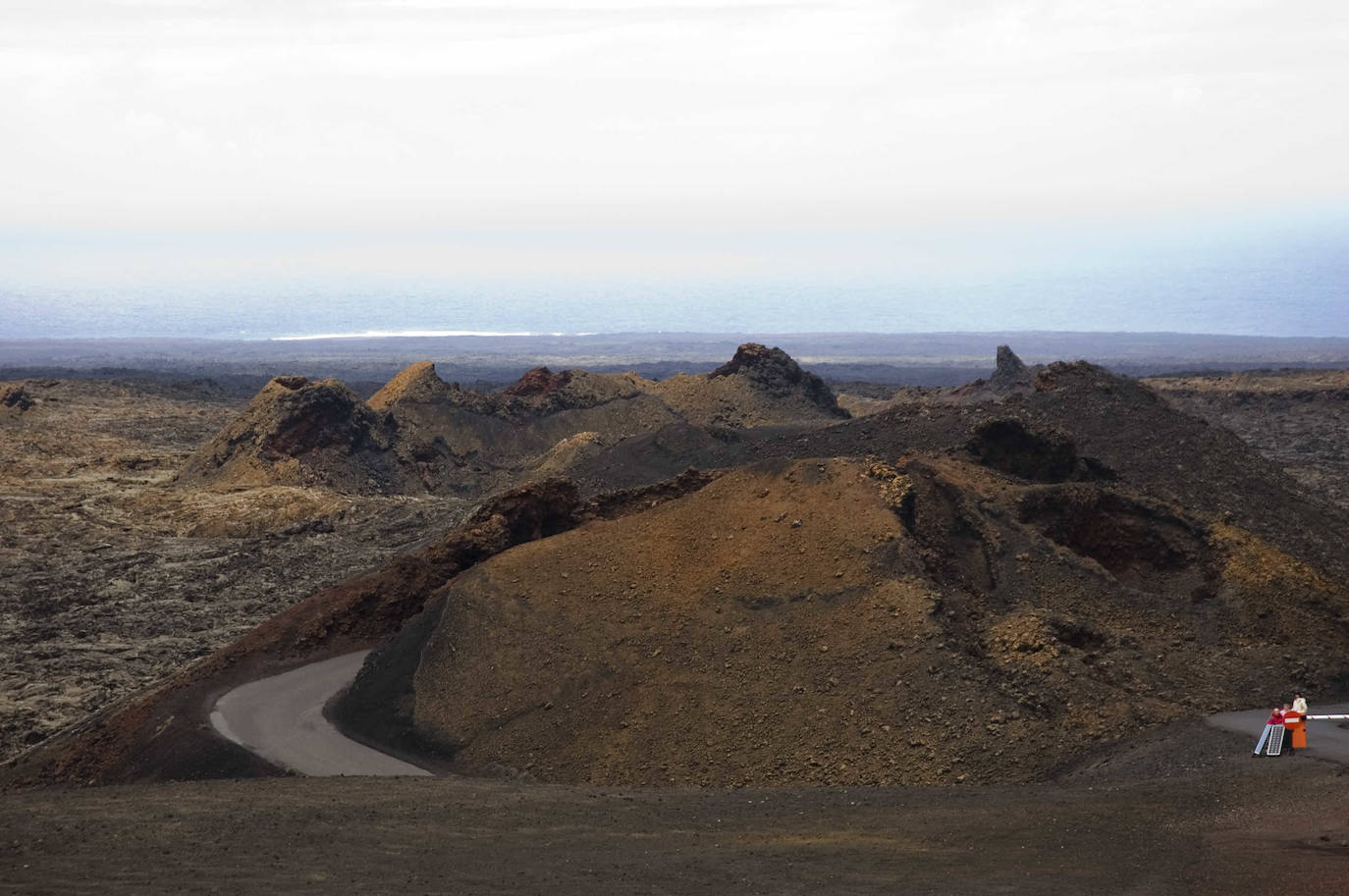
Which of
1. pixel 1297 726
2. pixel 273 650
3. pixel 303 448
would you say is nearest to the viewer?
pixel 1297 726

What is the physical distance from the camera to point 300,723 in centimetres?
2383

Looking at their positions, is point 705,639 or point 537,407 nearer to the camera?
point 705,639

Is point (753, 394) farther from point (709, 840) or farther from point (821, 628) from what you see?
point (709, 840)

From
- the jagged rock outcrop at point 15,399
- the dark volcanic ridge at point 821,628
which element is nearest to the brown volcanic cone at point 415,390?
the jagged rock outcrop at point 15,399

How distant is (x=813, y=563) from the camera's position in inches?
941

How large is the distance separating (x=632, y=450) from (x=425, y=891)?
128 feet

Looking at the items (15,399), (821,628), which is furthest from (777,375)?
(821,628)

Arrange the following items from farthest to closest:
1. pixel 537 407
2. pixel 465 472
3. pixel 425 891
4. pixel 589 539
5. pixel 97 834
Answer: pixel 537 407
pixel 465 472
pixel 589 539
pixel 97 834
pixel 425 891

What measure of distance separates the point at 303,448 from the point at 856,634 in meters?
42.4

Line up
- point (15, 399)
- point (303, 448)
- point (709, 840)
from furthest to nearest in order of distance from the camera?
point (15, 399) → point (303, 448) → point (709, 840)

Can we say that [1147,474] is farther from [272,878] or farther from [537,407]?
[537,407]

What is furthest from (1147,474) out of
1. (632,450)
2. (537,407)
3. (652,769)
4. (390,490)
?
(537,407)

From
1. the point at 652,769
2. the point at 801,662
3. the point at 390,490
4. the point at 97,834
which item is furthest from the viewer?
the point at 390,490

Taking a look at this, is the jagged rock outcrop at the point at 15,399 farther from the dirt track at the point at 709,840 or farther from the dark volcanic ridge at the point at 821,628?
the dirt track at the point at 709,840
